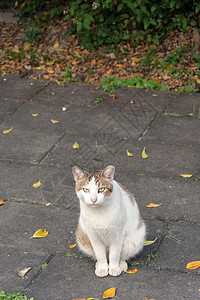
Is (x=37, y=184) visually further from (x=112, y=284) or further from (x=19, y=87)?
(x=19, y=87)

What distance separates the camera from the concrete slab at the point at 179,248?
362cm

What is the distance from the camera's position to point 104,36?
27.5 feet

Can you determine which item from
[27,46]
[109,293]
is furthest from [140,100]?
[109,293]

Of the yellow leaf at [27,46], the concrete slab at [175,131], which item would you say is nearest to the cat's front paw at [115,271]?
the concrete slab at [175,131]

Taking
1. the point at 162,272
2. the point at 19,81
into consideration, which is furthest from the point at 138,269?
the point at 19,81

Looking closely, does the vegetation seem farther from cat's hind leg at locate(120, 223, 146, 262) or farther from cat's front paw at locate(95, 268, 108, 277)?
cat's front paw at locate(95, 268, 108, 277)

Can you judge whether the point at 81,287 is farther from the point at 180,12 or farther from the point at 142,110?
the point at 180,12

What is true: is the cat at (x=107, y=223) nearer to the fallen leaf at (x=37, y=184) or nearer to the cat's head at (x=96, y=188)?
the cat's head at (x=96, y=188)

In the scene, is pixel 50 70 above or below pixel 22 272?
below

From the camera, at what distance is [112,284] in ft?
11.3

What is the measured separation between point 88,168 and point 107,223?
1.85m

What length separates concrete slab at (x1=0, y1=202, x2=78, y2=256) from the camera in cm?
394

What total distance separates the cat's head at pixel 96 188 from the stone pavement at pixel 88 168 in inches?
25.5

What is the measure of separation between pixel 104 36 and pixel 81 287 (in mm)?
5777
